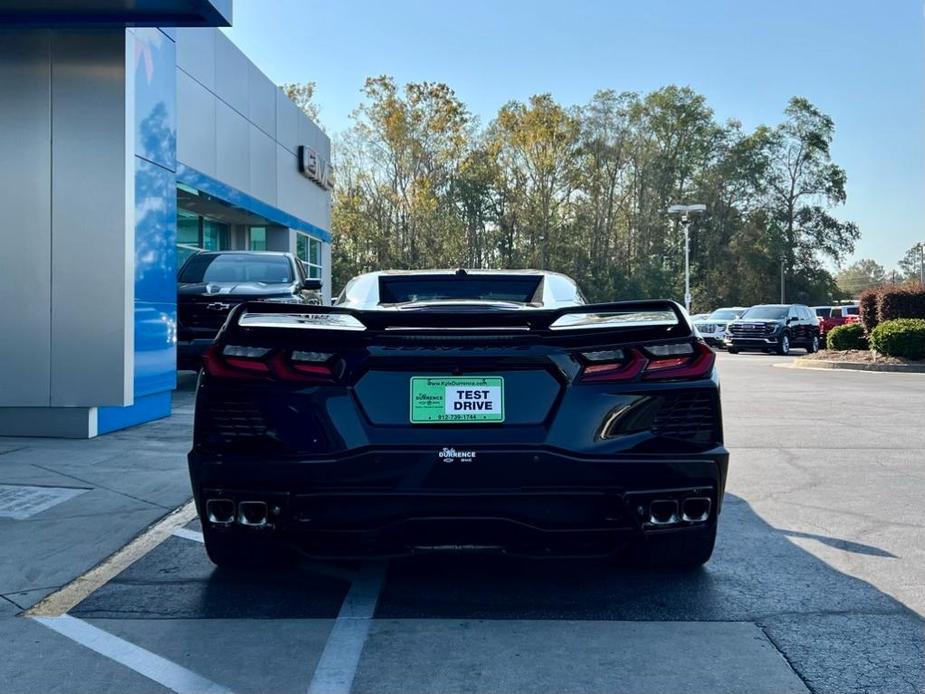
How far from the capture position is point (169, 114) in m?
10.0

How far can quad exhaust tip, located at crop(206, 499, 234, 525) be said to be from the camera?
12.3 ft

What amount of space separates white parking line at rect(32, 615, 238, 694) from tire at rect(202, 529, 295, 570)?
63 centimetres

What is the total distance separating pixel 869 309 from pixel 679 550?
21985mm

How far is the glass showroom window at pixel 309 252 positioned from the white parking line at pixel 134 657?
22.6m

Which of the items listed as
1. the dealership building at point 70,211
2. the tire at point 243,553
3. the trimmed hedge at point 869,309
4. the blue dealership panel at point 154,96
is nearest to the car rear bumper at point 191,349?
the blue dealership panel at point 154,96

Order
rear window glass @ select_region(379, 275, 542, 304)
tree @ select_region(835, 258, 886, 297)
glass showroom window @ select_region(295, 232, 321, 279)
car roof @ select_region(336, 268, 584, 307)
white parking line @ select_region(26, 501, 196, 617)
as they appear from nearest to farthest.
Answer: white parking line @ select_region(26, 501, 196, 617)
car roof @ select_region(336, 268, 584, 307)
rear window glass @ select_region(379, 275, 542, 304)
glass showroom window @ select_region(295, 232, 321, 279)
tree @ select_region(835, 258, 886, 297)

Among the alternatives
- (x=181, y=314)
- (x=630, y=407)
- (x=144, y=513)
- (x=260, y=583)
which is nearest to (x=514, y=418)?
(x=630, y=407)

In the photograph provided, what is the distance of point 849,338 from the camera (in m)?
24.9

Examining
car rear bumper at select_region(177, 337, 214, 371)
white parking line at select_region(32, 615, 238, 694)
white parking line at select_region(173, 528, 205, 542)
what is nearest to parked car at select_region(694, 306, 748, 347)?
car rear bumper at select_region(177, 337, 214, 371)

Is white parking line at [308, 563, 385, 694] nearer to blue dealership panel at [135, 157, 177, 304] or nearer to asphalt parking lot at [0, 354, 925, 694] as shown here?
asphalt parking lot at [0, 354, 925, 694]

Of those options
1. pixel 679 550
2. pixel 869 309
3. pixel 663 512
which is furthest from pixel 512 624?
pixel 869 309

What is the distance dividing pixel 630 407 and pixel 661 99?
61.6 meters

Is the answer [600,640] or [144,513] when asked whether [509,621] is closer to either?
[600,640]

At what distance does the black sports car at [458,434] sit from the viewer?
357 centimetres
